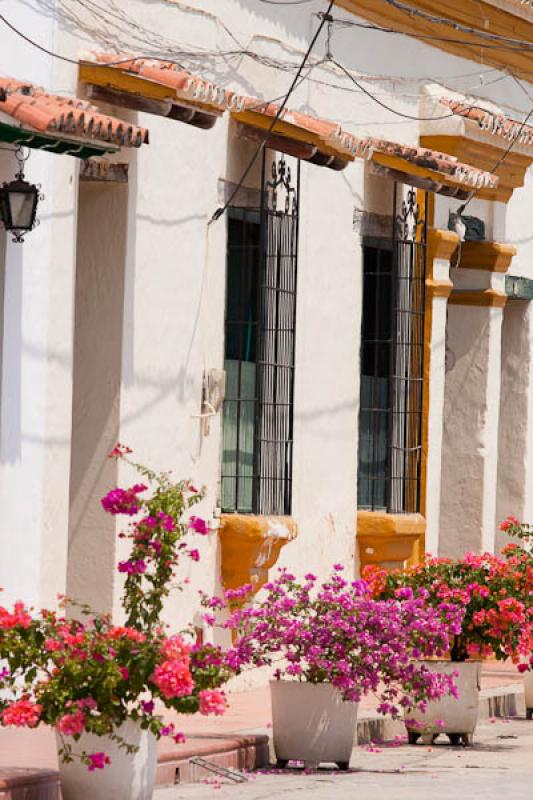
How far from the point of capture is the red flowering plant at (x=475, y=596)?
14.2m

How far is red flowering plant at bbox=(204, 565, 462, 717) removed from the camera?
12.3 m

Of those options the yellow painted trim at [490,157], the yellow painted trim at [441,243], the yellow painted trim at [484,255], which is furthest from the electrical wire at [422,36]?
the yellow painted trim at [484,255]

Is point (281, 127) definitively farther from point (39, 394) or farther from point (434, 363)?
point (434, 363)

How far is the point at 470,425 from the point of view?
2116 cm

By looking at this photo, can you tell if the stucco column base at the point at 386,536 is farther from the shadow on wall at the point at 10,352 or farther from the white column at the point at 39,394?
the shadow on wall at the point at 10,352

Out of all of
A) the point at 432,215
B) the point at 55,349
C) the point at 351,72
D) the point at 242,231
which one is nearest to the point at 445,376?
the point at 432,215

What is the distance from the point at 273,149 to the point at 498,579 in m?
3.67

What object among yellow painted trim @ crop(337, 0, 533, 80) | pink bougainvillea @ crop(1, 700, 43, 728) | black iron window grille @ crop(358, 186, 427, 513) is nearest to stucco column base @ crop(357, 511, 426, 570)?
black iron window grille @ crop(358, 186, 427, 513)

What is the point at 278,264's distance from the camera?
16.6 metres

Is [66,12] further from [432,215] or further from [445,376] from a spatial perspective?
[445,376]

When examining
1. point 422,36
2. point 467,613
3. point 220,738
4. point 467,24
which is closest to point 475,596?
point 467,613

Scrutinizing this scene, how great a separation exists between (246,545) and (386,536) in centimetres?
291

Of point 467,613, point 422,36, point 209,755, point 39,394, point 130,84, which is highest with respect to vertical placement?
point 422,36

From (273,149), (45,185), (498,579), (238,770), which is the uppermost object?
(273,149)
